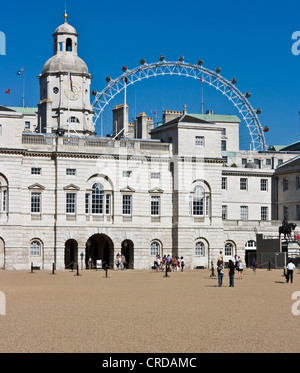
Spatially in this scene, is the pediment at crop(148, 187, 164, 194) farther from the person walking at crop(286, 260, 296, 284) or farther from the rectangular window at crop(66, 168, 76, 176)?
the person walking at crop(286, 260, 296, 284)

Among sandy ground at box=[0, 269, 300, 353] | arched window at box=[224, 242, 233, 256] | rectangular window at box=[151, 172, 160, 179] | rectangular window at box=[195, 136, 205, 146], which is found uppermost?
rectangular window at box=[195, 136, 205, 146]

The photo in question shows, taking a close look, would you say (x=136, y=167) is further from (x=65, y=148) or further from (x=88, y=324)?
(x=88, y=324)

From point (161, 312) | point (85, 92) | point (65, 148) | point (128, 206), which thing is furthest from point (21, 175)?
point (161, 312)

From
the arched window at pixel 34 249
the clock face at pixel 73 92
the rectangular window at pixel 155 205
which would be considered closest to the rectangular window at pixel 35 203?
the arched window at pixel 34 249

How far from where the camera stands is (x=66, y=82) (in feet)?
327

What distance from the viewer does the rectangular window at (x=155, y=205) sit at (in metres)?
83.2

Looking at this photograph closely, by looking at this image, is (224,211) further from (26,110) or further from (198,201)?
(26,110)

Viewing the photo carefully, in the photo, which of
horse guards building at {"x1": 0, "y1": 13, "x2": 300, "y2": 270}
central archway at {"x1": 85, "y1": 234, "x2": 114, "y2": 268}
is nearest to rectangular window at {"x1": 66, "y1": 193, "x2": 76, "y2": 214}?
horse guards building at {"x1": 0, "y1": 13, "x2": 300, "y2": 270}

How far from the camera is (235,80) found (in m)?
128

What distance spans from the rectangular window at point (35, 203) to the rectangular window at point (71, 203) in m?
2.52

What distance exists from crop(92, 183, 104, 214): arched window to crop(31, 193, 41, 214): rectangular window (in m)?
5.07

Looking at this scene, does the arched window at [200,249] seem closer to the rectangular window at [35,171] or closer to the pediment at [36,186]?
the pediment at [36,186]

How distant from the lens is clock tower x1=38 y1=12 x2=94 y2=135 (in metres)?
99.1
